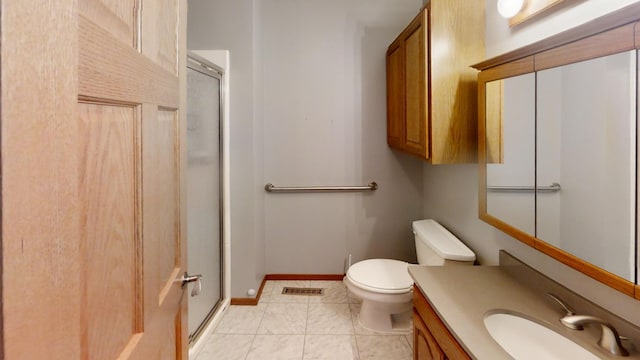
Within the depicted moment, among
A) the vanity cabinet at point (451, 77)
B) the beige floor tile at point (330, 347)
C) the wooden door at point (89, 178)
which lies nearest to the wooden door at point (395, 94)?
the vanity cabinet at point (451, 77)

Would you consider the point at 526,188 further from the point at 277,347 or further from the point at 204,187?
the point at 204,187

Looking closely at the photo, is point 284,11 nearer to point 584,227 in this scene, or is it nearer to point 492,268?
point 492,268

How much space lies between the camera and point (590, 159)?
3.75 feet

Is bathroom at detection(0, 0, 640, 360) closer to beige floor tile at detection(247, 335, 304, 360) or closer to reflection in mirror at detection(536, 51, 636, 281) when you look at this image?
reflection in mirror at detection(536, 51, 636, 281)

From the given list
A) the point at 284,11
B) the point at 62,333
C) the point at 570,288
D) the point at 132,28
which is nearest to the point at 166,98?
the point at 132,28

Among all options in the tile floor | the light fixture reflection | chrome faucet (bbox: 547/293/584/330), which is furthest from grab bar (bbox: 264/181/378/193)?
chrome faucet (bbox: 547/293/584/330)

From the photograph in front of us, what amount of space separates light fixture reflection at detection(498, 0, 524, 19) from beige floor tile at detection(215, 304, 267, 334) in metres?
2.19

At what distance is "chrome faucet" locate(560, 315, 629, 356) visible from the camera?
100cm

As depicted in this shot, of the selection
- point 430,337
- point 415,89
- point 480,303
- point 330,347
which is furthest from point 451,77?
point 330,347

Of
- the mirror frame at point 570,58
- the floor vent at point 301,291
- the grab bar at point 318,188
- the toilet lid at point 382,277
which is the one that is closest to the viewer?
the mirror frame at point 570,58

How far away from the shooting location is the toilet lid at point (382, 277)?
2.19 m

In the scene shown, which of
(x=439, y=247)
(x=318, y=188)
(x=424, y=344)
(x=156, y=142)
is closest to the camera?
(x=156, y=142)

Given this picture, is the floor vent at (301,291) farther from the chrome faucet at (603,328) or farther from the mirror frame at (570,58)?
the chrome faucet at (603,328)

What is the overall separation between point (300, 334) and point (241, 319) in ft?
1.49
